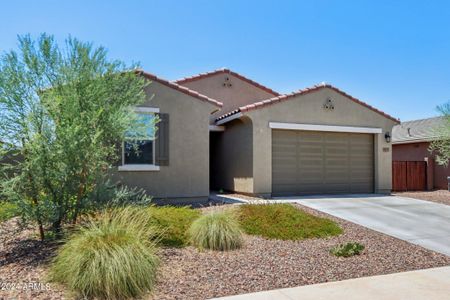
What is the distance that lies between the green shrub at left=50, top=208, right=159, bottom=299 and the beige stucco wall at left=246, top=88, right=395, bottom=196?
8789 mm

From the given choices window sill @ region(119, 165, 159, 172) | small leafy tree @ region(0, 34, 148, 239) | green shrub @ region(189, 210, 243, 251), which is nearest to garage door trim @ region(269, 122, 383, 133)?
window sill @ region(119, 165, 159, 172)

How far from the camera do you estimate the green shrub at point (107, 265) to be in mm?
4684

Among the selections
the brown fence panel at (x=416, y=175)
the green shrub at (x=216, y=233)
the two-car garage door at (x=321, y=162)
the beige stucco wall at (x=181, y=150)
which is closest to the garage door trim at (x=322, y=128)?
the two-car garage door at (x=321, y=162)

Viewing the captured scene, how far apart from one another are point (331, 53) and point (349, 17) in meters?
2.23

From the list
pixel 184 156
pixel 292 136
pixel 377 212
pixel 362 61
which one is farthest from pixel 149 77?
pixel 362 61

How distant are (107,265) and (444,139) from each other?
19344mm

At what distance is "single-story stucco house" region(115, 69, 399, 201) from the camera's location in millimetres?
12219

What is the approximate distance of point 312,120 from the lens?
15.0 metres

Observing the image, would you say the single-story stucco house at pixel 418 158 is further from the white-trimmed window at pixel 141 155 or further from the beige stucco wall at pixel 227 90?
the white-trimmed window at pixel 141 155

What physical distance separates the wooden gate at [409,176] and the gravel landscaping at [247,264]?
1210 cm

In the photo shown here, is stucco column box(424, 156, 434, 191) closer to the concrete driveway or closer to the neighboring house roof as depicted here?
the neighboring house roof

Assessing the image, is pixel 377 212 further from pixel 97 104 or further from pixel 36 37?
pixel 36 37

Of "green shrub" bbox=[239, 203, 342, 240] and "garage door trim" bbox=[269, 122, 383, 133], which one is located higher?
"garage door trim" bbox=[269, 122, 383, 133]

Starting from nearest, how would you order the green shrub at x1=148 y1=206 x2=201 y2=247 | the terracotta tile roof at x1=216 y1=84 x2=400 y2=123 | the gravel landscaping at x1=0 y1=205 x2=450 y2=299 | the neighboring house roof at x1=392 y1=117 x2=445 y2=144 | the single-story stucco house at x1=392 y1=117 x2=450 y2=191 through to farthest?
the gravel landscaping at x1=0 y1=205 x2=450 y2=299, the green shrub at x1=148 y1=206 x2=201 y2=247, the terracotta tile roof at x1=216 y1=84 x2=400 y2=123, the single-story stucco house at x1=392 y1=117 x2=450 y2=191, the neighboring house roof at x1=392 y1=117 x2=445 y2=144
